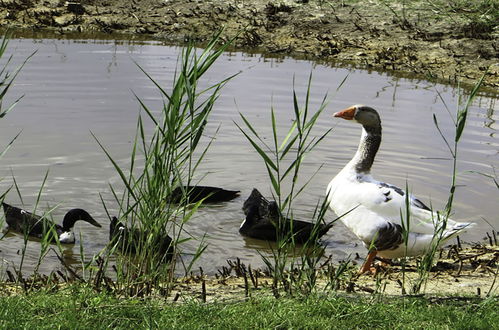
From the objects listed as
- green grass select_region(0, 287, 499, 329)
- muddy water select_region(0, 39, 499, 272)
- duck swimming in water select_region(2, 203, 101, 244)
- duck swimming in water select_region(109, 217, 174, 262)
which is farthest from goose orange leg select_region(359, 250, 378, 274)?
duck swimming in water select_region(2, 203, 101, 244)

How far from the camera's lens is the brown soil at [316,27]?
643 inches

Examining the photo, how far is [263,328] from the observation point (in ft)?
15.5

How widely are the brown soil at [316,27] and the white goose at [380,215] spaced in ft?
26.6

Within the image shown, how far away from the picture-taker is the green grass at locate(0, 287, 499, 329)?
15.5 feet

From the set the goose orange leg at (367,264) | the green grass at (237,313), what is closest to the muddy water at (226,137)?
the goose orange leg at (367,264)

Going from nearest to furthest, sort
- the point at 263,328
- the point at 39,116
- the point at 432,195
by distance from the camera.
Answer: the point at 263,328
the point at 432,195
the point at 39,116

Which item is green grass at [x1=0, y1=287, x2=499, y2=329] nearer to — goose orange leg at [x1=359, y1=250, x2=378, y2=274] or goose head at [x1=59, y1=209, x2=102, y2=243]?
goose orange leg at [x1=359, y1=250, x2=378, y2=274]

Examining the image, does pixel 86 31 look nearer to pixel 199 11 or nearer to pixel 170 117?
pixel 199 11

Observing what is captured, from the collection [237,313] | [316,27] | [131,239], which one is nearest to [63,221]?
[131,239]

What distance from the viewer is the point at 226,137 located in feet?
38.2

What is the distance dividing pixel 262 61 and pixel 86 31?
4453 mm

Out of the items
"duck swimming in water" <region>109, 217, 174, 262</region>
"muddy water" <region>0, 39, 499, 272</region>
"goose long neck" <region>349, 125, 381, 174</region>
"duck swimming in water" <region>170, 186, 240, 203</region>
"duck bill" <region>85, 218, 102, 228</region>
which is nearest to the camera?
"duck swimming in water" <region>109, 217, 174, 262</region>

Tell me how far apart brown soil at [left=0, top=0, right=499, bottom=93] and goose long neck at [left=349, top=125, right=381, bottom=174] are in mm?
7457

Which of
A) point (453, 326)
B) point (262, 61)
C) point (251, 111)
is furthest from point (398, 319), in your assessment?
point (262, 61)
